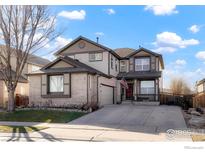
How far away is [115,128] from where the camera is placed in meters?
10.5

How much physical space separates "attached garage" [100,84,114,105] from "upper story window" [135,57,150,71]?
8.36ft

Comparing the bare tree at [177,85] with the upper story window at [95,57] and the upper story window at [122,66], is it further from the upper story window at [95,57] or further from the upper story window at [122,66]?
the upper story window at [122,66]

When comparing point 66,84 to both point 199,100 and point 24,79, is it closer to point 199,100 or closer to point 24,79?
point 24,79

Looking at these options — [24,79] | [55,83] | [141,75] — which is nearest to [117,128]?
[55,83]

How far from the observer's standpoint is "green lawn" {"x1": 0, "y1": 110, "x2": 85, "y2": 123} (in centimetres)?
1330

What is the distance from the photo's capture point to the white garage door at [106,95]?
18.7 meters

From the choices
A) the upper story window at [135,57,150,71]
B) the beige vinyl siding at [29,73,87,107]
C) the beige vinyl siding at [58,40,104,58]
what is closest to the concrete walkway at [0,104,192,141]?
the beige vinyl siding at [29,73,87,107]

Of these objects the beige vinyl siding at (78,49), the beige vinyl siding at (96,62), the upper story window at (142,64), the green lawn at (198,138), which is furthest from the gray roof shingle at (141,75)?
the green lawn at (198,138)

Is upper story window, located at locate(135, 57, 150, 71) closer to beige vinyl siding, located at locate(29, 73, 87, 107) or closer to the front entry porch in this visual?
the front entry porch

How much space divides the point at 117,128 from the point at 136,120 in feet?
6.49

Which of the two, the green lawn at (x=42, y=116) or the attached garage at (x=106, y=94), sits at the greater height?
the attached garage at (x=106, y=94)
